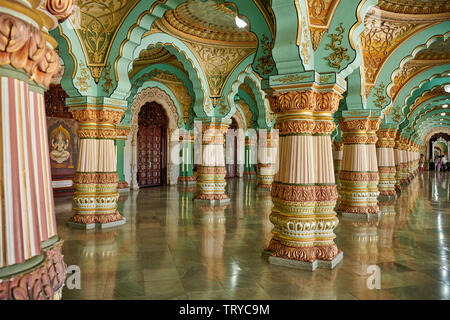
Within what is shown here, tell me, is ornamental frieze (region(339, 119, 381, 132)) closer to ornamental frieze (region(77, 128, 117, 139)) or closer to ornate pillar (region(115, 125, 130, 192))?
ornamental frieze (region(77, 128, 117, 139))

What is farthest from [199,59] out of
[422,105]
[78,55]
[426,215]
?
[422,105]

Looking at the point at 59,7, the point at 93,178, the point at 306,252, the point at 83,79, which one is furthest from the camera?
the point at 93,178

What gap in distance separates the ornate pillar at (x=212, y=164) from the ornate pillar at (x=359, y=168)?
3.44m

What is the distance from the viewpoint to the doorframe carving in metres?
13.1

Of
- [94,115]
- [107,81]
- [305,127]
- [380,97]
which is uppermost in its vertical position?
[107,81]

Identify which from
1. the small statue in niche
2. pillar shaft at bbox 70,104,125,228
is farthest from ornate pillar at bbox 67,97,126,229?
the small statue in niche

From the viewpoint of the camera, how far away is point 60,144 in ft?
35.4

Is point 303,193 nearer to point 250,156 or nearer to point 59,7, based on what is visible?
point 59,7

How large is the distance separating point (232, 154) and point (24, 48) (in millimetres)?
18782

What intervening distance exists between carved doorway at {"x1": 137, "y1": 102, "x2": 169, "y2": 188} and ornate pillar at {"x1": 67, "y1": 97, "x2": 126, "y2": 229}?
7.17 m

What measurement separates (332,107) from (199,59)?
5464 millimetres

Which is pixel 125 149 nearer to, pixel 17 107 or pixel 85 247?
pixel 85 247

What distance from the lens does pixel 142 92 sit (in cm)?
1334

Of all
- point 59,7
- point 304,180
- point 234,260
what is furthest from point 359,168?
point 59,7
